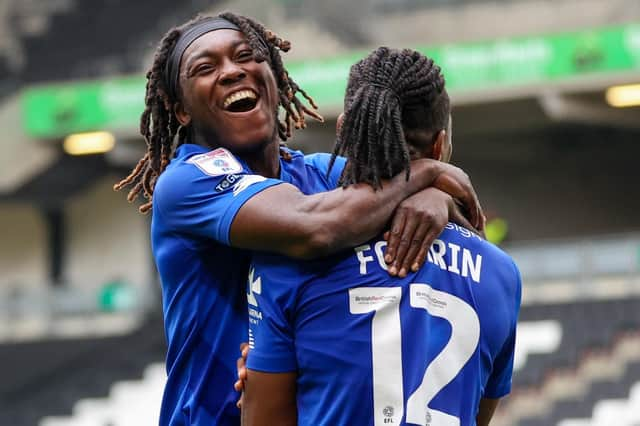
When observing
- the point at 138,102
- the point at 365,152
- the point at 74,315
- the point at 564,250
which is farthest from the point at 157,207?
the point at 74,315

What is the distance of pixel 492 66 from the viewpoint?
18562 mm

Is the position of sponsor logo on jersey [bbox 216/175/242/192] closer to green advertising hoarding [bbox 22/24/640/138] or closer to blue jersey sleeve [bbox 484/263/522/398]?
blue jersey sleeve [bbox 484/263/522/398]

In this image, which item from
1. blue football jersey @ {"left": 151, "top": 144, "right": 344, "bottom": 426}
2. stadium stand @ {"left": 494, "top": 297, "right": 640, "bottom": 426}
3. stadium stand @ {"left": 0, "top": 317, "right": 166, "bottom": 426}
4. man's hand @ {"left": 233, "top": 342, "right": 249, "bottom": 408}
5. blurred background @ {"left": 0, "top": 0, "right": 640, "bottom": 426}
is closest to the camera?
man's hand @ {"left": 233, "top": 342, "right": 249, "bottom": 408}

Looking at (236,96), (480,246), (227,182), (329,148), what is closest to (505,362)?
(480,246)

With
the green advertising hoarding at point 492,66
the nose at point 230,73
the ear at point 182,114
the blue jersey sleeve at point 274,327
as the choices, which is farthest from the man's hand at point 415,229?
the green advertising hoarding at point 492,66

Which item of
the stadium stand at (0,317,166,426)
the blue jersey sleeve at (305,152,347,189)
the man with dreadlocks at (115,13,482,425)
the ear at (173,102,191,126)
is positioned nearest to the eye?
the man with dreadlocks at (115,13,482,425)

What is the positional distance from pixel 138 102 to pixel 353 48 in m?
2.82

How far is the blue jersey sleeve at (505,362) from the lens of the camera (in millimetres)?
3728

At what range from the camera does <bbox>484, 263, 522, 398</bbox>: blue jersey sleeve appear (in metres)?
3.73

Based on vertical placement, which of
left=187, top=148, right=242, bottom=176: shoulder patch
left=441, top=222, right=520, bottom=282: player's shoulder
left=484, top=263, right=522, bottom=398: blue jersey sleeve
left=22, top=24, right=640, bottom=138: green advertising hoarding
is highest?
left=22, top=24, right=640, bottom=138: green advertising hoarding

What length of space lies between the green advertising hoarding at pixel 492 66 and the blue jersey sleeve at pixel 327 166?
43.0ft

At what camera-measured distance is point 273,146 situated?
3.98m

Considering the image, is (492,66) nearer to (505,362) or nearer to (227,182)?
(505,362)

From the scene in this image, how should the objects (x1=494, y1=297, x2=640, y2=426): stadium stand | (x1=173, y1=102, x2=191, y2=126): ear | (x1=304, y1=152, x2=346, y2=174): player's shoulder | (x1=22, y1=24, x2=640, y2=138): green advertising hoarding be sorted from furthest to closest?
(x1=22, y1=24, x2=640, y2=138): green advertising hoarding, (x1=494, y1=297, x2=640, y2=426): stadium stand, (x1=304, y1=152, x2=346, y2=174): player's shoulder, (x1=173, y1=102, x2=191, y2=126): ear
